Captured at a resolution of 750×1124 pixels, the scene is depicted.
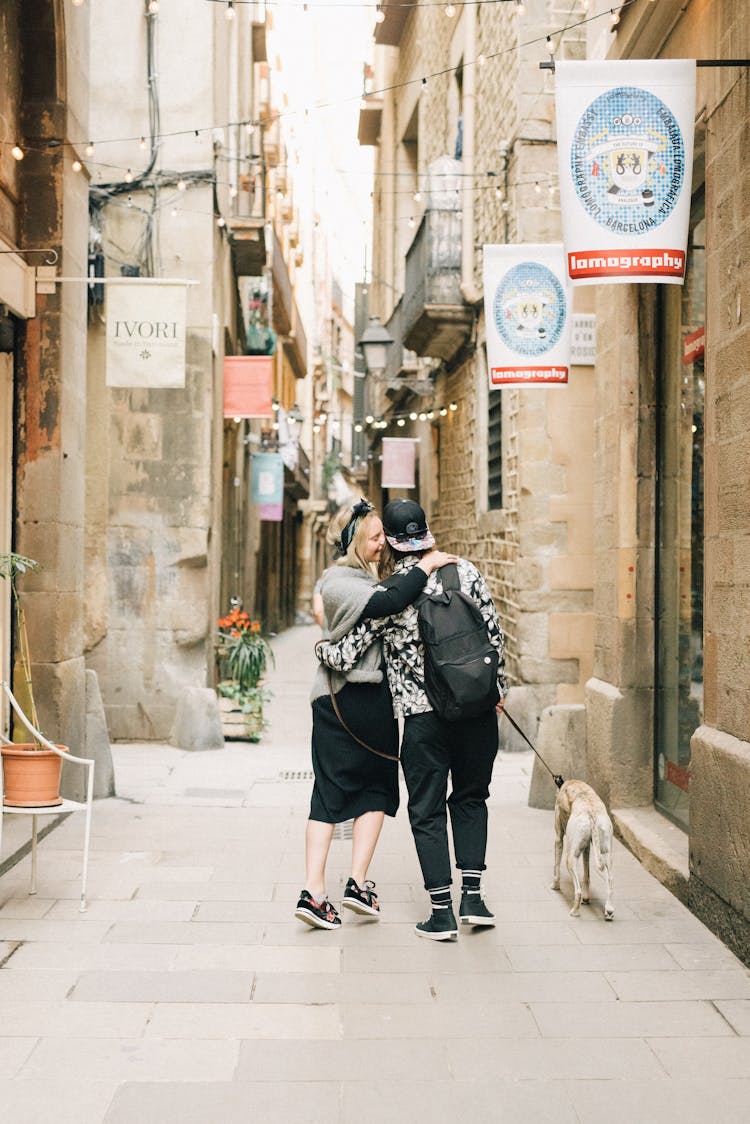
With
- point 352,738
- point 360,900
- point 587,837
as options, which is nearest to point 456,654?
point 352,738

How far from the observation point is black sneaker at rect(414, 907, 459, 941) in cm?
530

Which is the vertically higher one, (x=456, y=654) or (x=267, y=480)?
(x=267, y=480)

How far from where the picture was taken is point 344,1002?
14.7ft

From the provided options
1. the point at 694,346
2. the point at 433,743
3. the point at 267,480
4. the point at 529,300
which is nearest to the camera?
the point at 433,743

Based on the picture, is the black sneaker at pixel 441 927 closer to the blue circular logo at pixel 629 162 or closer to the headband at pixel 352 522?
the headband at pixel 352 522

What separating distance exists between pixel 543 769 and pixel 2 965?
4.40 meters

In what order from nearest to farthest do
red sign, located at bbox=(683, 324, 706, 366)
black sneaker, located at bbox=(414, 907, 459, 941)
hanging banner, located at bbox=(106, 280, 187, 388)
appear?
black sneaker, located at bbox=(414, 907, 459, 941)
red sign, located at bbox=(683, 324, 706, 366)
hanging banner, located at bbox=(106, 280, 187, 388)

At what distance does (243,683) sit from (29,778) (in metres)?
6.88

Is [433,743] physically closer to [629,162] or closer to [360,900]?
[360,900]

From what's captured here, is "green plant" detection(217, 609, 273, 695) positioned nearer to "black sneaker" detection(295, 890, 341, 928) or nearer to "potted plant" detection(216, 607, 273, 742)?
"potted plant" detection(216, 607, 273, 742)

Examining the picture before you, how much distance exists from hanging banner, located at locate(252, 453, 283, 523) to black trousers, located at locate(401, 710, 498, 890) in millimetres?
16614

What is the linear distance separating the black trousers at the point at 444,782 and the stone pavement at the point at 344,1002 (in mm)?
356

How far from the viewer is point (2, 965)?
4.90m

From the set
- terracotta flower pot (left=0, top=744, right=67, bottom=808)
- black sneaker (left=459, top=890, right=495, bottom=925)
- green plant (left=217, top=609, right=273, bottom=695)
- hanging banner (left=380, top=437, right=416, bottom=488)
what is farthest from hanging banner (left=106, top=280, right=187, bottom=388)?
hanging banner (left=380, top=437, right=416, bottom=488)
